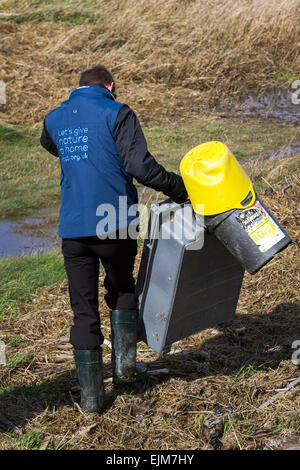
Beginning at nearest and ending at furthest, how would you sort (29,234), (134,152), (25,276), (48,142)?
(134,152)
(48,142)
(25,276)
(29,234)

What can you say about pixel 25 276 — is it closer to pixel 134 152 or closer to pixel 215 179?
pixel 134 152

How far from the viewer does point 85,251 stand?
11.3 ft

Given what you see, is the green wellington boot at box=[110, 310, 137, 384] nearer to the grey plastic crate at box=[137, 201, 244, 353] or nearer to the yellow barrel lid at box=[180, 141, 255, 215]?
the grey plastic crate at box=[137, 201, 244, 353]

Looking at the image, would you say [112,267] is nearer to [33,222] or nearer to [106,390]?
[106,390]

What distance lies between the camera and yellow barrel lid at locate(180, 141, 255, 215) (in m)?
3.22

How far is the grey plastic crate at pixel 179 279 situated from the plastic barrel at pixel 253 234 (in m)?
0.16

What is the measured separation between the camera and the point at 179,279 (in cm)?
349

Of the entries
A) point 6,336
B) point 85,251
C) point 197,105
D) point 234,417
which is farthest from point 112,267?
point 197,105

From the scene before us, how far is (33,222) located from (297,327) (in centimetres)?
375

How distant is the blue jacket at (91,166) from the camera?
3.28 meters

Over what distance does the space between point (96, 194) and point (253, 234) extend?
2.62 ft

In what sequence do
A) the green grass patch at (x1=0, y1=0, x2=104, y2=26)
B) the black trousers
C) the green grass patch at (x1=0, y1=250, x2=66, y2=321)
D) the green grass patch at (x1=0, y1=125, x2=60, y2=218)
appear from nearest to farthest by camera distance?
1. the black trousers
2. the green grass patch at (x1=0, y1=250, x2=66, y2=321)
3. the green grass patch at (x1=0, y1=125, x2=60, y2=218)
4. the green grass patch at (x1=0, y1=0, x2=104, y2=26)

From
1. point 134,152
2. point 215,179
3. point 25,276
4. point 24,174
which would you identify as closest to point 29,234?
point 25,276

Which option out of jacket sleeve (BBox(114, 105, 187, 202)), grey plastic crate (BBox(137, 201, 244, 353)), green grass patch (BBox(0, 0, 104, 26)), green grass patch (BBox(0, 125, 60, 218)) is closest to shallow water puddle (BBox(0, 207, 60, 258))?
green grass patch (BBox(0, 125, 60, 218))
